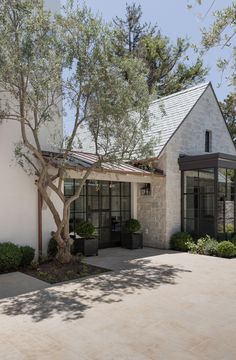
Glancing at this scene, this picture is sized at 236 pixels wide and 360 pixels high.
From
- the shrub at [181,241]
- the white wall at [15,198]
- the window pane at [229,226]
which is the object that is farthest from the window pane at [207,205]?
the white wall at [15,198]

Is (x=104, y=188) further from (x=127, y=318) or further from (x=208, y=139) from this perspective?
(x=127, y=318)

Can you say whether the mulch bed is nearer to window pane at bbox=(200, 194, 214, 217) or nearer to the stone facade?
the stone facade

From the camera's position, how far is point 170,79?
2588 centimetres

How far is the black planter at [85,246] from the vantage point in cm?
1170

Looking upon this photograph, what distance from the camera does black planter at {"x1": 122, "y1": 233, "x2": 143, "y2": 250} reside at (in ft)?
44.2

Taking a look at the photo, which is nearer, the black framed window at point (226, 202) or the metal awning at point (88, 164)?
the metal awning at point (88, 164)

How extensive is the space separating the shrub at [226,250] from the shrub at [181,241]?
1.48m

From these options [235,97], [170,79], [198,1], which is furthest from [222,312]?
[170,79]

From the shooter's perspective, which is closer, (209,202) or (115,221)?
(209,202)

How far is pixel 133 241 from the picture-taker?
1348cm

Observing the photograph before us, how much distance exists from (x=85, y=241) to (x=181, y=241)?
13.2 feet

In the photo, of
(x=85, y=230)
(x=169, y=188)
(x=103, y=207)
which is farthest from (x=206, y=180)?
(x=85, y=230)

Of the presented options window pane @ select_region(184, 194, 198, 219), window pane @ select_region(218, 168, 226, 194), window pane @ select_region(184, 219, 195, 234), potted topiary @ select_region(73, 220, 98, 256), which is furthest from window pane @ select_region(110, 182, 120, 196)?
window pane @ select_region(218, 168, 226, 194)

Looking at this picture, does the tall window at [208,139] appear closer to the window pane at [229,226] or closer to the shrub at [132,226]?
the window pane at [229,226]
